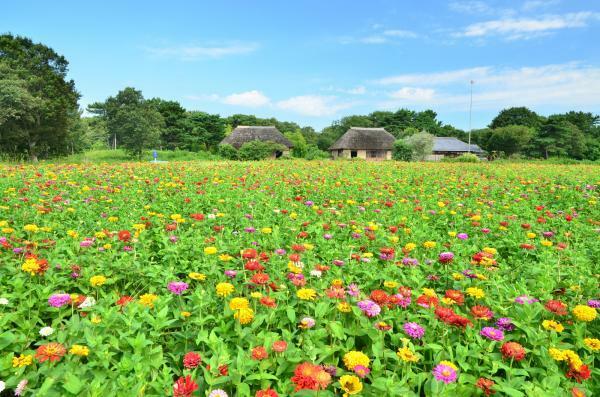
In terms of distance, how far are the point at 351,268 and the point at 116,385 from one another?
1.66 meters

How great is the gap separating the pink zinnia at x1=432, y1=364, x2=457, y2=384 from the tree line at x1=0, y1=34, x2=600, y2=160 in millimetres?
24291

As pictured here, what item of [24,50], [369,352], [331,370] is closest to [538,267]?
[369,352]

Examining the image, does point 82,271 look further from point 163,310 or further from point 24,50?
point 24,50

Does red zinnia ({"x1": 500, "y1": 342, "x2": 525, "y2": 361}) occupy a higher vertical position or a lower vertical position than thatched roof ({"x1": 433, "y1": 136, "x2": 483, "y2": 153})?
lower

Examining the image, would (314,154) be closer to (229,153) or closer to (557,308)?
(229,153)

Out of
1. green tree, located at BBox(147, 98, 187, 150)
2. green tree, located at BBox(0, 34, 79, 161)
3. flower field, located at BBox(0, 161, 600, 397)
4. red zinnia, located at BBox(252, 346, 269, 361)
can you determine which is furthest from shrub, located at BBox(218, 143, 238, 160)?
red zinnia, located at BBox(252, 346, 269, 361)

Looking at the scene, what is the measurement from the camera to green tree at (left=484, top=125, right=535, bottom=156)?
4797cm

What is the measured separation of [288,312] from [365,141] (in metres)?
44.7

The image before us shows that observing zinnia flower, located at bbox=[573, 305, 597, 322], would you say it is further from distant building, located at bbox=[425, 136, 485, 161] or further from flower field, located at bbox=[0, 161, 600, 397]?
distant building, located at bbox=[425, 136, 485, 161]

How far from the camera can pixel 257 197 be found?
18.2ft

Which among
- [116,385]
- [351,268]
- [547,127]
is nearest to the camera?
[116,385]

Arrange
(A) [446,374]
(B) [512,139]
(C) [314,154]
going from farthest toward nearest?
(B) [512,139] < (C) [314,154] < (A) [446,374]

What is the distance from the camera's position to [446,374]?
140 centimetres

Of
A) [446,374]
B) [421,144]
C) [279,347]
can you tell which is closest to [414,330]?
[446,374]
